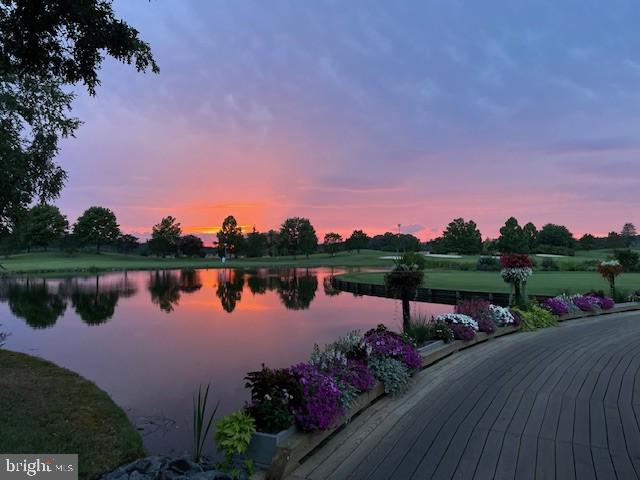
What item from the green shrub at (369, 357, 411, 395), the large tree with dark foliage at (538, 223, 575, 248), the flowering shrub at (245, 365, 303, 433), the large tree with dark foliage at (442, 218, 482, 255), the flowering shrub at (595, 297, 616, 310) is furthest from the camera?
the large tree with dark foliage at (538, 223, 575, 248)

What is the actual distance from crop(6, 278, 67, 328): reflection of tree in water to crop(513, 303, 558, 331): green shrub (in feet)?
53.3

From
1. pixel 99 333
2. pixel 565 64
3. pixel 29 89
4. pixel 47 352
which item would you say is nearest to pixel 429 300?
pixel 565 64

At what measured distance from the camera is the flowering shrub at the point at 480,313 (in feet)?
28.5

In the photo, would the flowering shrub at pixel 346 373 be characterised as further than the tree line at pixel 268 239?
No

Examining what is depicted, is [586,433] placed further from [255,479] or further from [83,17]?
[83,17]

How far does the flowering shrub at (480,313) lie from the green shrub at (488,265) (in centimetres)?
3689

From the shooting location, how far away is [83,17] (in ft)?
10.3

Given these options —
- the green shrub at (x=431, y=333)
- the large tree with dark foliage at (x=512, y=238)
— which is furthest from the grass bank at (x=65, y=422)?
the large tree with dark foliage at (x=512, y=238)

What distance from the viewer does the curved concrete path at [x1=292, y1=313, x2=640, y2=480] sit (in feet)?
10.8

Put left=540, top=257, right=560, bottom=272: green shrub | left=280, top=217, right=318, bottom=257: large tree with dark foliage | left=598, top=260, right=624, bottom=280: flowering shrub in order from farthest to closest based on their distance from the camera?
left=280, top=217, right=318, bottom=257: large tree with dark foliage, left=540, top=257, right=560, bottom=272: green shrub, left=598, top=260, right=624, bottom=280: flowering shrub

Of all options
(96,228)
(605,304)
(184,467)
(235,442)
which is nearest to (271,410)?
(235,442)

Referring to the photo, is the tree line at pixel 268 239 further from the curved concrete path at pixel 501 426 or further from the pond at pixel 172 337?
the curved concrete path at pixel 501 426

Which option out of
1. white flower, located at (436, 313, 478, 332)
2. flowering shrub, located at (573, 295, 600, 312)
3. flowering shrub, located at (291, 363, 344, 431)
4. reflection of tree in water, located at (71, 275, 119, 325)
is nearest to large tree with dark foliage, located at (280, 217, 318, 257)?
reflection of tree in water, located at (71, 275, 119, 325)

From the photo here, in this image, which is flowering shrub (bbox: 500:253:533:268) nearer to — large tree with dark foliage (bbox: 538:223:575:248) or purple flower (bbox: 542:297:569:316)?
purple flower (bbox: 542:297:569:316)
